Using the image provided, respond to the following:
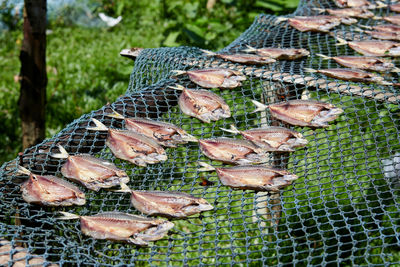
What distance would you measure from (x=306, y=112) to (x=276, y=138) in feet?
1.01

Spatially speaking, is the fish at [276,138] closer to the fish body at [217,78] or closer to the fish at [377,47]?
the fish body at [217,78]

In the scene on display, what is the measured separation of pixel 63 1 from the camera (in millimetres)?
8484

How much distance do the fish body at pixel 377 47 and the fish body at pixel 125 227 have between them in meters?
2.43

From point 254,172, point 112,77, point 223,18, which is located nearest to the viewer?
point 254,172

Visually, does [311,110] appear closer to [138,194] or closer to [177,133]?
[177,133]

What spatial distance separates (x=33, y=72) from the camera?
414 cm

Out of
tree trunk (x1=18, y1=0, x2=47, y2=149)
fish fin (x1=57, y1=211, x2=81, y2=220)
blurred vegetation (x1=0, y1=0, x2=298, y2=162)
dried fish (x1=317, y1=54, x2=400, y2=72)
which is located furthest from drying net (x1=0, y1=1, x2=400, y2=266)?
blurred vegetation (x1=0, y1=0, x2=298, y2=162)

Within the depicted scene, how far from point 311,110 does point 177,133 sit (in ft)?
2.91

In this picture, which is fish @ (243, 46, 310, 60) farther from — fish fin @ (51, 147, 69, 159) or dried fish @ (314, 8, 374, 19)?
fish fin @ (51, 147, 69, 159)

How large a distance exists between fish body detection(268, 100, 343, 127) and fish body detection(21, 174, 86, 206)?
1377mm

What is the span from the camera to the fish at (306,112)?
3010mm

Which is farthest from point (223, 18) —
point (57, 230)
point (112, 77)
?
point (57, 230)

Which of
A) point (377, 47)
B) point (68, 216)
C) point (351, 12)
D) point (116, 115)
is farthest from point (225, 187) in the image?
point (351, 12)

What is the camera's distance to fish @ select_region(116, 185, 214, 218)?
240 centimetres
